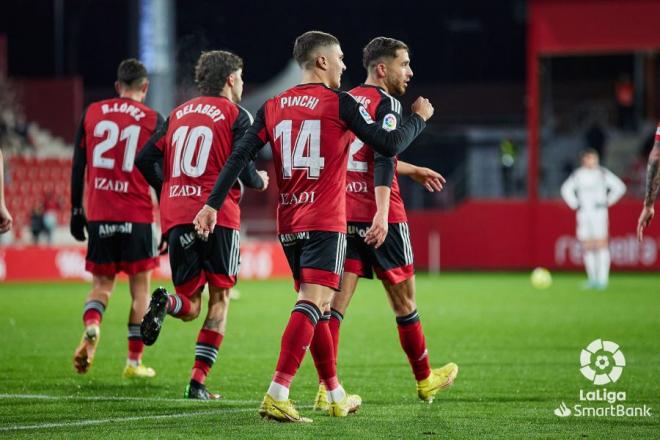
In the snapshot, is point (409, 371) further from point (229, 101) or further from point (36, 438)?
point (36, 438)

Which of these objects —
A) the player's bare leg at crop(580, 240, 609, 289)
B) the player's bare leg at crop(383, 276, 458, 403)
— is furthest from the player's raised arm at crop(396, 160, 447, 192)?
the player's bare leg at crop(580, 240, 609, 289)

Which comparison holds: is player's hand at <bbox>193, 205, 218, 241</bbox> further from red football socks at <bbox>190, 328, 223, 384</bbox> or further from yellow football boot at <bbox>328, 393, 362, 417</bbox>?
red football socks at <bbox>190, 328, 223, 384</bbox>

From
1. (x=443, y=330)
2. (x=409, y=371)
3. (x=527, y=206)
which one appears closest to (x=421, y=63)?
(x=527, y=206)

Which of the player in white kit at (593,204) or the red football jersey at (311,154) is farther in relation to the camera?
the player in white kit at (593,204)

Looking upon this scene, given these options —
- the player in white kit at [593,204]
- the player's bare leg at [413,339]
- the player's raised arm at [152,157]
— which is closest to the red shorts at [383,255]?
the player's bare leg at [413,339]

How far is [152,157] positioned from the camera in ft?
25.3

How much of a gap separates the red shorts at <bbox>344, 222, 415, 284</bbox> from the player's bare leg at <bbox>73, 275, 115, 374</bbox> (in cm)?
207

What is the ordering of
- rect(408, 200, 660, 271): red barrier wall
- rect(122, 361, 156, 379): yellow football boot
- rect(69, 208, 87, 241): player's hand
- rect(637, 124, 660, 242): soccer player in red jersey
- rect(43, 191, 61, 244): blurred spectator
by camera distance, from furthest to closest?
rect(408, 200, 660, 271): red barrier wall < rect(43, 191, 61, 244): blurred spectator < rect(69, 208, 87, 241): player's hand < rect(122, 361, 156, 379): yellow football boot < rect(637, 124, 660, 242): soccer player in red jersey

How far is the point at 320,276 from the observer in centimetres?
656

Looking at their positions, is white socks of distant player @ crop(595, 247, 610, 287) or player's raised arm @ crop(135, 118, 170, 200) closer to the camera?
player's raised arm @ crop(135, 118, 170, 200)

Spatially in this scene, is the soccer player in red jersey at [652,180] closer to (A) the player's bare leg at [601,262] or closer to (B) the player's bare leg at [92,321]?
(B) the player's bare leg at [92,321]

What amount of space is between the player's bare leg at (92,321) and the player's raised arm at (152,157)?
1259 mm

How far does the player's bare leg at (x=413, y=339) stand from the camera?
7430 millimetres

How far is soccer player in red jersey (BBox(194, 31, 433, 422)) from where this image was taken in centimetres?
650
